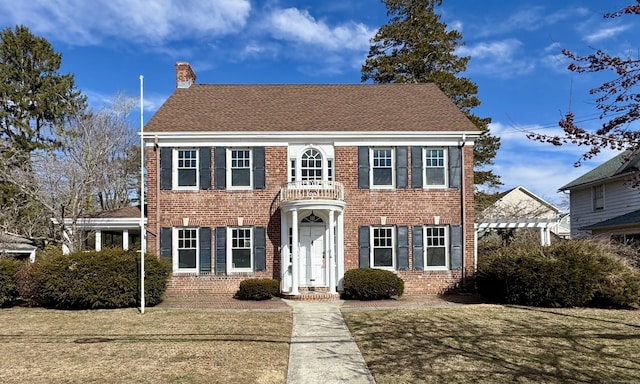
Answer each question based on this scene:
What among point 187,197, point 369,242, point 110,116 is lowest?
point 369,242

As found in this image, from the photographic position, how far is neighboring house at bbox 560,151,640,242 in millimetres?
22609

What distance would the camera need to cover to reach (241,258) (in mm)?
19141

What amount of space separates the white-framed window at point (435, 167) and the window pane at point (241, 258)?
6.96m

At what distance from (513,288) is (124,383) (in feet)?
37.8

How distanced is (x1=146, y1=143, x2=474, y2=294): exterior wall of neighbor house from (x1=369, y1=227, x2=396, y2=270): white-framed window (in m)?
0.35

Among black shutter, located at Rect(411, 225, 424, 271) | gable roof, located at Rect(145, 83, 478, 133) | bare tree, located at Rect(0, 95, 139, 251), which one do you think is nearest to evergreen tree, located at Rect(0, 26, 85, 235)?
bare tree, located at Rect(0, 95, 139, 251)

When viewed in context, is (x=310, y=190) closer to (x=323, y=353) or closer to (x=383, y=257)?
(x=383, y=257)

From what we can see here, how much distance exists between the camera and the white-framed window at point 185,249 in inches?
750

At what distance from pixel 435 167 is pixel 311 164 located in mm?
4567

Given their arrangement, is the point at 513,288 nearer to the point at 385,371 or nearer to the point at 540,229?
the point at 540,229

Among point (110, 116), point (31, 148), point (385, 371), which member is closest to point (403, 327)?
point (385, 371)

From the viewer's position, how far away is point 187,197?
19.3 meters

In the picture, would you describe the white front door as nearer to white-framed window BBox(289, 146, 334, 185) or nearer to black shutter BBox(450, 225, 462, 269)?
white-framed window BBox(289, 146, 334, 185)

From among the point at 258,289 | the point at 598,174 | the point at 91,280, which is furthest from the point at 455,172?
the point at 91,280
